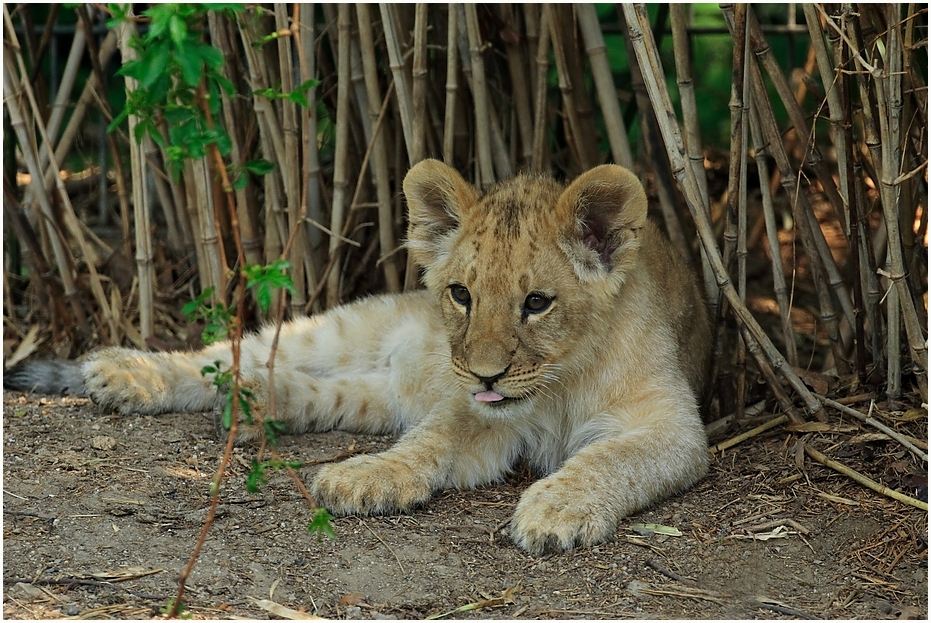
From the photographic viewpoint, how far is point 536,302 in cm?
365

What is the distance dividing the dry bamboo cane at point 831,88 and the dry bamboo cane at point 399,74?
61.9 inches

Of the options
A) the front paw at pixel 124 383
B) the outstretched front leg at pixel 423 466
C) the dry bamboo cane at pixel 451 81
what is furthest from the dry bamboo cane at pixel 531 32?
the front paw at pixel 124 383

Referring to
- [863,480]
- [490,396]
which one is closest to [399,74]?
[490,396]

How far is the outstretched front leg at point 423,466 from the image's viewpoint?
3.54 metres

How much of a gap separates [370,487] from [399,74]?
72.6 inches

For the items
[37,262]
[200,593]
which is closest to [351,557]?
[200,593]

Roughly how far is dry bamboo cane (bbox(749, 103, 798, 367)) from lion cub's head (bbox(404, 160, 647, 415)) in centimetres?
75

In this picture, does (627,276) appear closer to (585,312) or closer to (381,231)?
(585,312)

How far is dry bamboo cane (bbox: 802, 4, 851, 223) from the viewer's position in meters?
3.83

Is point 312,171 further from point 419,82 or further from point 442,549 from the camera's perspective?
point 442,549

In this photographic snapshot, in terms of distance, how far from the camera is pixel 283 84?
439 cm

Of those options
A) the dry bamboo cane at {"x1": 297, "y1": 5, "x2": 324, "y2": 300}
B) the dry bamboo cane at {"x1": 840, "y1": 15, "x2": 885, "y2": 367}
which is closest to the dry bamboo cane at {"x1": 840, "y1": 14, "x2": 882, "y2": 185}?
the dry bamboo cane at {"x1": 840, "y1": 15, "x2": 885, "y2": 367}

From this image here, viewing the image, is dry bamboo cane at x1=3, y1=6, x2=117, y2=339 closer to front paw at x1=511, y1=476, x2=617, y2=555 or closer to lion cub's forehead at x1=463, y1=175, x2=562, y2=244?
lion cub's forehead at x1=463, y1=175, x2=562, y2=244

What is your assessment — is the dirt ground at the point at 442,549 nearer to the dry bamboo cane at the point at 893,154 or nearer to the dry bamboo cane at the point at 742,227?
the dry bamboo cane at the point at 742,227
